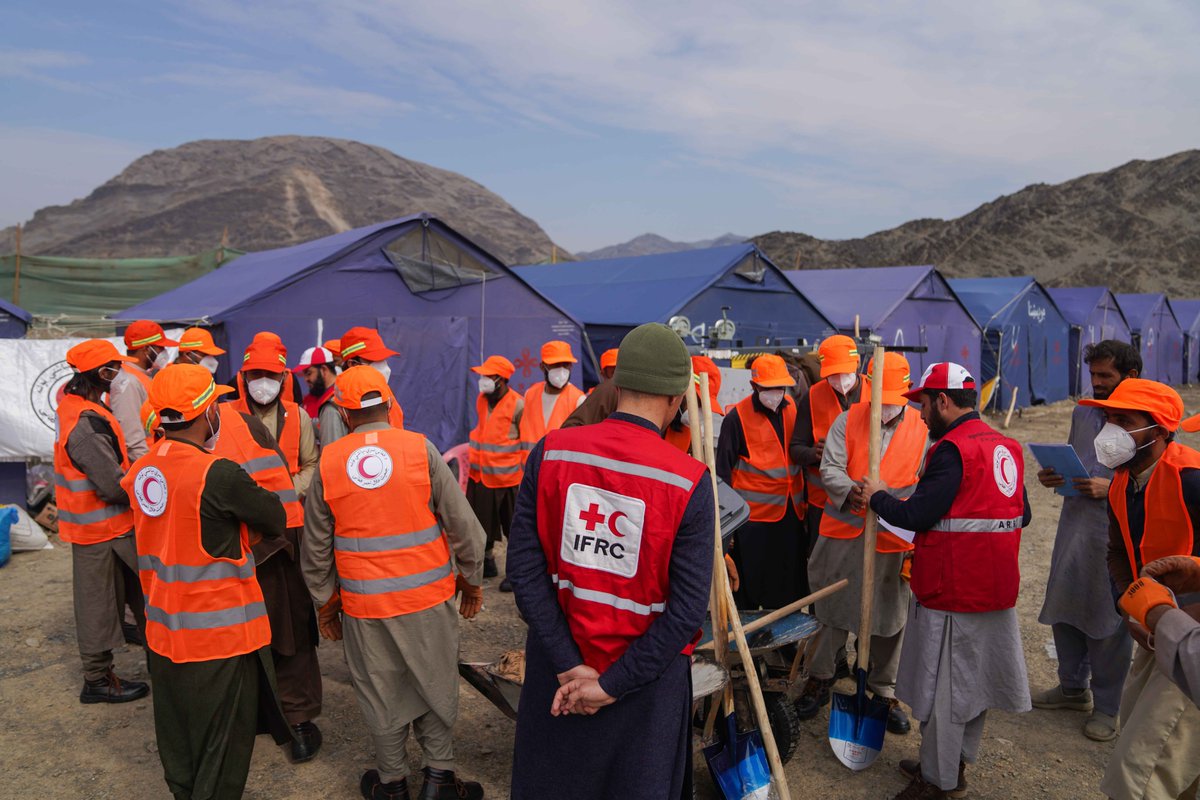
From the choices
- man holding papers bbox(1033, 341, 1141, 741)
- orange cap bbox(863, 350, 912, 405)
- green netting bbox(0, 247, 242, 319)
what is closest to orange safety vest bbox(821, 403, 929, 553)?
orange cap bbox(863, 350, 912, 405)

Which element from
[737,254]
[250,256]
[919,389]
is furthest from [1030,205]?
[919,389]

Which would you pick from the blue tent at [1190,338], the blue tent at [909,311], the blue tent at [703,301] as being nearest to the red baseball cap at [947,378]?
the blue tent at [703,301]

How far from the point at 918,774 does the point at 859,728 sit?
0.33 meters

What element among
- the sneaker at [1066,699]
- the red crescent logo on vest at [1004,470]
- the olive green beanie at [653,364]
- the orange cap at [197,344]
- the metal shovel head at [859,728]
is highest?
the olive green beanie at [653,364]

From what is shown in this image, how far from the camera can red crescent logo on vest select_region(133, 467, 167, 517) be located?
2854 millimetres

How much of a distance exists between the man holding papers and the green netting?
17.1 meters

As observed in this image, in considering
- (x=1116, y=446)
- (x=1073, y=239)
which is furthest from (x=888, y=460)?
(x=1073, y=239)

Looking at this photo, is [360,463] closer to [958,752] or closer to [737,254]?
[958,752]

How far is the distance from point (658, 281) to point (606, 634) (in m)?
11.8

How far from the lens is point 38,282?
1609 centimetres

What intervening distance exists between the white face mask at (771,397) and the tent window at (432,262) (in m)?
5.68

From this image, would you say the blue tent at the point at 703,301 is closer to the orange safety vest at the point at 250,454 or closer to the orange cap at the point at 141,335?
the orange cap at the point at 141,335

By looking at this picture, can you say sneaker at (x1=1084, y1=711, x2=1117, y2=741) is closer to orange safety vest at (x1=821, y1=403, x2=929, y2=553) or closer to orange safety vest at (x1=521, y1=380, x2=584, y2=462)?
orange safety vest at (x1=821, y1=403, x2=929, y2=553)

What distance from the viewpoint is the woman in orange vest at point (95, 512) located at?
4195mm
